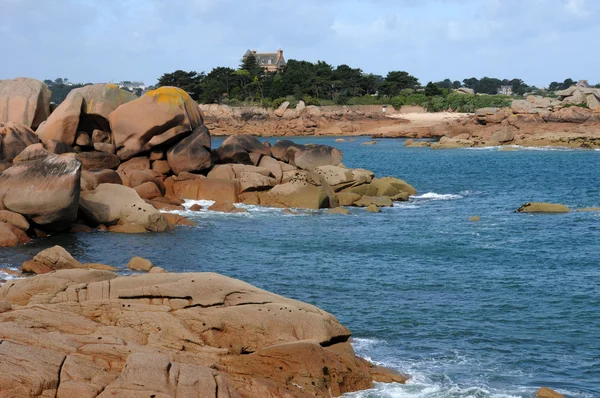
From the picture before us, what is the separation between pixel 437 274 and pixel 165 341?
1402 centimetres

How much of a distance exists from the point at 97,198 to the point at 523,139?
Result: 241 feet

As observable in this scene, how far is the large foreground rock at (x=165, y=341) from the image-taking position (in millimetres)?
12328

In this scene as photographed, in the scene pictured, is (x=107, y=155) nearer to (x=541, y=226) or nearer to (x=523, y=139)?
(x=541, y=226)

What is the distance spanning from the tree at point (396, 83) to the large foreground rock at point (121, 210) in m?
116

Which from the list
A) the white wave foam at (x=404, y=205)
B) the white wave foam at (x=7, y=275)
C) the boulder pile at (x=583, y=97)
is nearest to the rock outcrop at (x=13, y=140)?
the white wave foam at (x=7, y=275)

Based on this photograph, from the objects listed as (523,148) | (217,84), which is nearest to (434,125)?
(523,148)

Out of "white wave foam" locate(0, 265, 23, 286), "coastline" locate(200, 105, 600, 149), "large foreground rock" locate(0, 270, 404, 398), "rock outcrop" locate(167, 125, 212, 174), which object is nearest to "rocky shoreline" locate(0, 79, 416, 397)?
"large foreground rock" locate(0, 270, 404, 398)

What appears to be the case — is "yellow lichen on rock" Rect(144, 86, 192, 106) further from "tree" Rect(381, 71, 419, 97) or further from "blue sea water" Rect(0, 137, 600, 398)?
"tree" Rect(381, 71, 419, 97)

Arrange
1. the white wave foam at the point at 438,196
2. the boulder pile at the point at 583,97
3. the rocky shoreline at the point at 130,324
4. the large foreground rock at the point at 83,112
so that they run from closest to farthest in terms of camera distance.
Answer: the rocky shoreline at the point at 130,324
the large foreground rock at the point at 83,112
the white wave foam at the point at 438,196
the boulder pile at the point at 583,97

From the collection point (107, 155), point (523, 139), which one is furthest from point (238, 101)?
point (107, 155)

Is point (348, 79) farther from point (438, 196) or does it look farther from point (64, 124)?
point (64, 124)

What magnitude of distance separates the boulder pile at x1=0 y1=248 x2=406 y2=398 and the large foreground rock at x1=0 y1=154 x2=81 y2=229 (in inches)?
475

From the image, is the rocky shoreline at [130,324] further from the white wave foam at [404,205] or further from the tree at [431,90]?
the tree at [431,90]

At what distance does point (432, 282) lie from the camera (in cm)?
2617
